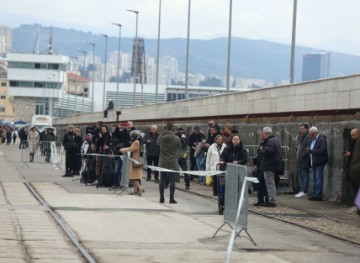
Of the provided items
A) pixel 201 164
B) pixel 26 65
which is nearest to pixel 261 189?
pixel 201 164

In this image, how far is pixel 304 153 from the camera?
23375 millimetres

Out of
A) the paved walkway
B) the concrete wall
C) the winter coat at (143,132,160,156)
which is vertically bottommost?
the paved walkway

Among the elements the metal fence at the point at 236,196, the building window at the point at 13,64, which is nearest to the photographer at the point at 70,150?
the metal fence at the point at 236,196

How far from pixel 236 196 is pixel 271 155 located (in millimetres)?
6857

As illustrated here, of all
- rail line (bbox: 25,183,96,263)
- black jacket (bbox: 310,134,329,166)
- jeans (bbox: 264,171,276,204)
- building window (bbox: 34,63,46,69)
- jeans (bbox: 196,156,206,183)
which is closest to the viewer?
rail line (bbox: 25,183,96,263)

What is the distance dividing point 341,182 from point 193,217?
5221mm

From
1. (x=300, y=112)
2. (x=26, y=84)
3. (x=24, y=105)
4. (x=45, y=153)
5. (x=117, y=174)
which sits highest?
(x=26, y=84)

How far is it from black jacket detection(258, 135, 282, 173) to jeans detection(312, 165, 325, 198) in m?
1.70

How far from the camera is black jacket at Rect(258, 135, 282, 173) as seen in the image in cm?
2117

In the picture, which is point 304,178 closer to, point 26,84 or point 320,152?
point 320,152

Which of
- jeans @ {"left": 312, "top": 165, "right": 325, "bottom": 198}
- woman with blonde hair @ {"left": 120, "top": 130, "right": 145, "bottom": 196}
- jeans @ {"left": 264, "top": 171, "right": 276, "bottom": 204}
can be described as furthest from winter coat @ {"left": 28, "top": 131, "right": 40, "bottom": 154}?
jeans @ {"left": 264, "top": 171, "right": 276, "bottom": 204}

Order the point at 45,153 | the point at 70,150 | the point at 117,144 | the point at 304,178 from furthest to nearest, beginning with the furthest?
the point at 45,153, the point at 70,150, the point at 117,144, the point at 304,178

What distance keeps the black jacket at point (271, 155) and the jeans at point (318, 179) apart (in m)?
1.70

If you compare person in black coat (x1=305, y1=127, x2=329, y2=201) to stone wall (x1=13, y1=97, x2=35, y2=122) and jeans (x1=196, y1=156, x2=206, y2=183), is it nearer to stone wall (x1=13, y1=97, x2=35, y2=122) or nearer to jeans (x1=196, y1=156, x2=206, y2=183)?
jeans (x1=196, y1=156, x2=206, y2=183)
